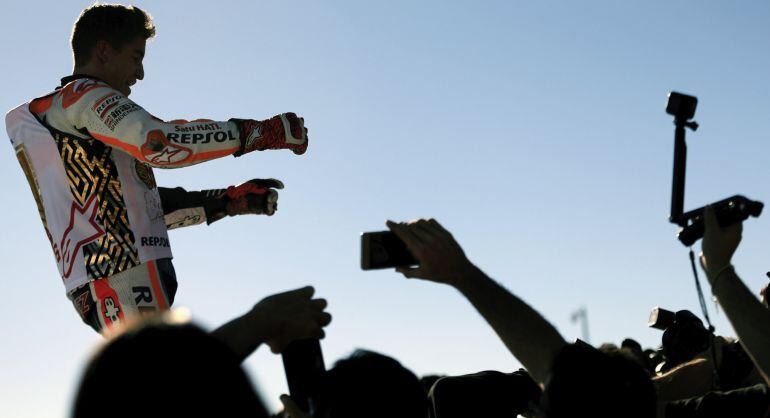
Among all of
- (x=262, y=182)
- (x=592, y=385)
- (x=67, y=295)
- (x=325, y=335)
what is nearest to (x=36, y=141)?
(x=67, y=295)

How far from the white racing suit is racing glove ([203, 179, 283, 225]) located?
38cm

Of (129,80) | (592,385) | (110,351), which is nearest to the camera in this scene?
(110,351)

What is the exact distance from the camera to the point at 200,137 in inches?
174

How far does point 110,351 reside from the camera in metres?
1.52

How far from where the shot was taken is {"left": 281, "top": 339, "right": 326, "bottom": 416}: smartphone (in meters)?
2.45

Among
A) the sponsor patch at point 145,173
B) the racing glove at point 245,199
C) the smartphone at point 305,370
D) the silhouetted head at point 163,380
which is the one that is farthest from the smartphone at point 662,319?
the silhouetted head at point 163,380

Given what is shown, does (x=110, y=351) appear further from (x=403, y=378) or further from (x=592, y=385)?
(x=592, y=385)

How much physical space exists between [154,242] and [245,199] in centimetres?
63

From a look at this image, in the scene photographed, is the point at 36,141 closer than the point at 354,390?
No

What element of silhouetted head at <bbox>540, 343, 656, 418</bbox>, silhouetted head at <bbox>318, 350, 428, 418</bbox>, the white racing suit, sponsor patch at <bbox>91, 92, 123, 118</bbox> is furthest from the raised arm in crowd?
sponsor patch at <bbox>91, 92, 123, 118</bbox>

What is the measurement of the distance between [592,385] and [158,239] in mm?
2678

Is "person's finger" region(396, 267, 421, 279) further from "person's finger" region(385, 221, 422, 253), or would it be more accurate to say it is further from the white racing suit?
the white racing suit

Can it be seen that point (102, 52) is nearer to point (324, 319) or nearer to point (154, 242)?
point (154, 242)

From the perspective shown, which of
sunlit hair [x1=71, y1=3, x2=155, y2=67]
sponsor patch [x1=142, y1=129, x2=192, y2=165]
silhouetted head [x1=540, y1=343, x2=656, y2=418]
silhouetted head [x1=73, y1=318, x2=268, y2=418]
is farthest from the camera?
sunlit hair [x1=71, y1=3, x2=155, y2=67]
